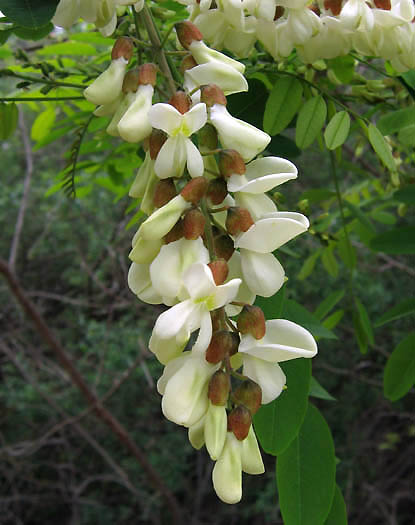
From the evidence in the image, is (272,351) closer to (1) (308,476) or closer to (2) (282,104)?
(1) (308,476)

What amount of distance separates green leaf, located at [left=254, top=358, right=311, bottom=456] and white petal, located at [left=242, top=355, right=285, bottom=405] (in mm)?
120

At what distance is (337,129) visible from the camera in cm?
56

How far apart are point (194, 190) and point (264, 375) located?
0.36ft

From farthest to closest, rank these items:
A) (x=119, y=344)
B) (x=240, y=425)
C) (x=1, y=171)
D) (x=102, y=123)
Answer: (x=1, y=171) → (x=119, y=344) → (x=102, y=123) → (x=240, y=425)

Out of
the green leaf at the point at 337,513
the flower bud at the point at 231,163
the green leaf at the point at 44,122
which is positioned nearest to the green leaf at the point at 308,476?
the green leaf at the point at 337,513

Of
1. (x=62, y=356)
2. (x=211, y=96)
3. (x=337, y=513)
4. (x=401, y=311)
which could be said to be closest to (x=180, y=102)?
(x=211, y=96)

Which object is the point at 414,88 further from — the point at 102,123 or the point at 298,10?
the point at 102,123

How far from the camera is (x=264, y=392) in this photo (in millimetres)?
340

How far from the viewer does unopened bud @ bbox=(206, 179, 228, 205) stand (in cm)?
35

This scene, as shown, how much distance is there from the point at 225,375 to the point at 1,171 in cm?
320

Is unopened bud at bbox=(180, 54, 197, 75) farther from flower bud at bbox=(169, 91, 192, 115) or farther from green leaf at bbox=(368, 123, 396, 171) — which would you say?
green leaf at bbox=(368, 123, 396, 171)

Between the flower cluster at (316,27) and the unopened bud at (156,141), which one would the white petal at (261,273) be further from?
the flower cluster at (316,27)

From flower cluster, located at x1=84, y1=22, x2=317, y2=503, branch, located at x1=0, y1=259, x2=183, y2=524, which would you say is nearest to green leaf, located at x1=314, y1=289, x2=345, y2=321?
flower cluster, located at x1=84, y1=22, x2=317, y2=503

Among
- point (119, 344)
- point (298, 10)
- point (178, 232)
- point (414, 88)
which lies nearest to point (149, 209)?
point (178, 232)
